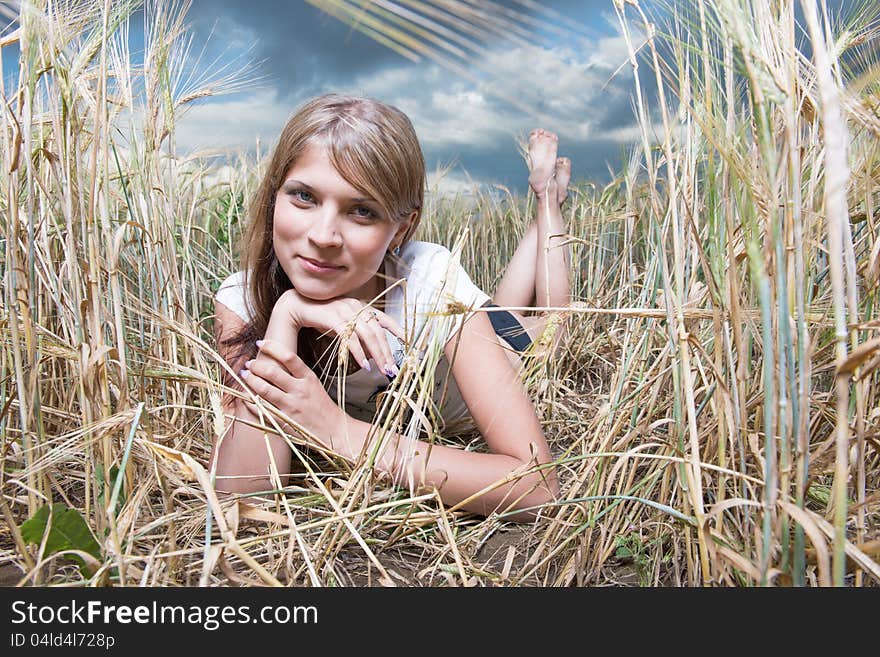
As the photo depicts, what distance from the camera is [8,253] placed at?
0.74 meters

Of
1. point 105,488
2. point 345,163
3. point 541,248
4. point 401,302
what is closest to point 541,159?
point 541,248

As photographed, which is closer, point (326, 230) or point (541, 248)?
point (326, 230)

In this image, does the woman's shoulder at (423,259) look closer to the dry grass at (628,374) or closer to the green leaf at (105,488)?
the dry grass at (628,374)

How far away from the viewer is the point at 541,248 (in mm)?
2051

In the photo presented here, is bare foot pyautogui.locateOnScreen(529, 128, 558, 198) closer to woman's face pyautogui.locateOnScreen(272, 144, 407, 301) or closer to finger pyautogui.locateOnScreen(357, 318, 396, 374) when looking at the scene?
woman's face pyautogui.locateOnScreen(272, 144, 407, 301)

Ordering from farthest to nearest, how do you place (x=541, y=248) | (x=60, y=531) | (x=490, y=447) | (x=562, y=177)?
1. (x=562, y=177)
2. (x=541, y=248)
3. (x=490, y=447)
4. (x=60, y=531)

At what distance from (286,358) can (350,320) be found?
0.67 feet

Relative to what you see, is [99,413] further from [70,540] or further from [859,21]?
[859,21]

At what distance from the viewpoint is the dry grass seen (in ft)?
1.65

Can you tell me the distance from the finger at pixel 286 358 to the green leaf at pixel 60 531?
1.22 ft

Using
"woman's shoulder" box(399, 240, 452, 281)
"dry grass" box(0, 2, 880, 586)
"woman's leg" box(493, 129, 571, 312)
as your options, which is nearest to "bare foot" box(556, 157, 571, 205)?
"woman's leg" box(493, 129, 571, 312)

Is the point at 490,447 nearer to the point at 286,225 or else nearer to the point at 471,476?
the point at 471,476

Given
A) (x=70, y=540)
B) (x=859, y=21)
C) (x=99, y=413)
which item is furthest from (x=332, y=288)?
(x=859, y=21)

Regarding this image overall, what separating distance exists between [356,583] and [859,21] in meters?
0.90
